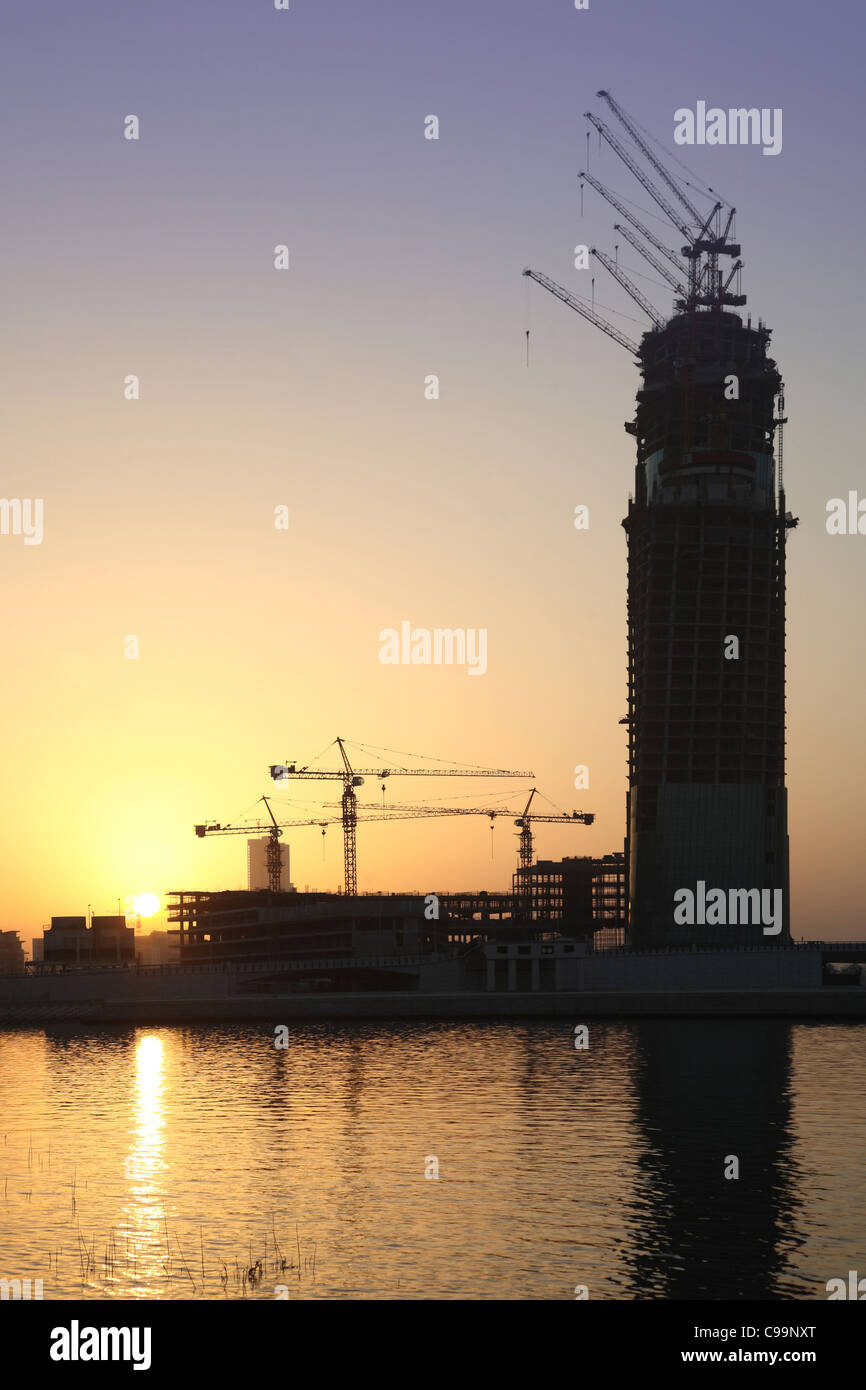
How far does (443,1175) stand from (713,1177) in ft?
46.4

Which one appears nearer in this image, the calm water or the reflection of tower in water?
the reflection of tower in water

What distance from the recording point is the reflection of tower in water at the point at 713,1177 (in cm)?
5397

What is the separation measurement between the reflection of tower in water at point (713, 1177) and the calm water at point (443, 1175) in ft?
0.65

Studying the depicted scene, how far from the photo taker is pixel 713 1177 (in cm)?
7312

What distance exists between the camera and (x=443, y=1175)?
75312 millimetres

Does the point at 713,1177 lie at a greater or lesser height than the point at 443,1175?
greater

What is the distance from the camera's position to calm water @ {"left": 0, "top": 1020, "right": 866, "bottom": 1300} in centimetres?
5481

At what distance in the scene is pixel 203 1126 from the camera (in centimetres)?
9812

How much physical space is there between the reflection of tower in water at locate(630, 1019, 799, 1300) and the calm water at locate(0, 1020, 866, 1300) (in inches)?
7.8

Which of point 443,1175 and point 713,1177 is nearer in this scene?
point 713,1177

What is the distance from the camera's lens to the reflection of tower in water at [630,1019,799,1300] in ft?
177

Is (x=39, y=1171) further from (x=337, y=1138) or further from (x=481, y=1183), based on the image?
(x=481, y=1183)
